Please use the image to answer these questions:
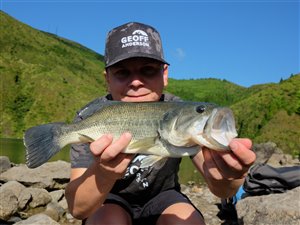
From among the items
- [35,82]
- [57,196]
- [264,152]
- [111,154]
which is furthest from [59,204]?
[35,82]

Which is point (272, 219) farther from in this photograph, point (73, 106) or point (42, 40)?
point (42, 40)

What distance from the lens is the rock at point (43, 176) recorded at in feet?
42.0

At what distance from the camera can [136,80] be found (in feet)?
14.1

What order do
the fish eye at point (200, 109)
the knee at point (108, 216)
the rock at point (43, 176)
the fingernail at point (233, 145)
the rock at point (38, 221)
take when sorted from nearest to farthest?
the fingernail at point (233, 145), the fish eye at point (200, 109), the knee at point (108, 216), the rock at point (38, 221), the rock at point (43, 176)

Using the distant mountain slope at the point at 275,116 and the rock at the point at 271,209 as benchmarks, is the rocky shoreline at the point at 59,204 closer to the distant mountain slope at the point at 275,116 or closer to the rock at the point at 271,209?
the rock at the point at 271,209

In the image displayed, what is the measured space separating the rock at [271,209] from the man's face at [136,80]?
3323mm

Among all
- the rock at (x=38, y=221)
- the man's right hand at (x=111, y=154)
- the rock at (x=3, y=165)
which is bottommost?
the rock at (x=38, y=221)

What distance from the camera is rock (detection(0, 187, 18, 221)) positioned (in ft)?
30.2

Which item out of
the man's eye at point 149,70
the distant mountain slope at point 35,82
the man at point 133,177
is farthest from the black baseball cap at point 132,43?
the distant mountain slope at point 35,82

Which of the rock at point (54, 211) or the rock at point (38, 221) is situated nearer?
the rock at point (38, 221)

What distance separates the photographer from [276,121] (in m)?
48.1

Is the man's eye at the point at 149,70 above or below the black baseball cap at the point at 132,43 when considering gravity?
below

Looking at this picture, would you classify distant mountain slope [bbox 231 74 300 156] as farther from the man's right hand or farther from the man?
the man's right hand

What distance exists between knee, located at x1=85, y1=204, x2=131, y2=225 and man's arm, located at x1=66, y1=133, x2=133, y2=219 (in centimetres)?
8
